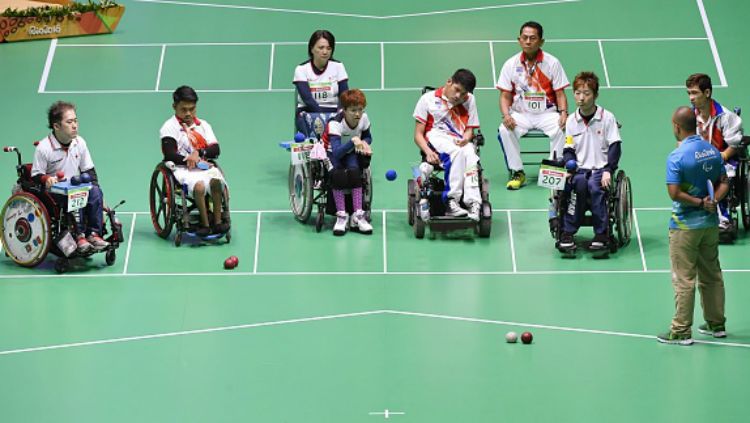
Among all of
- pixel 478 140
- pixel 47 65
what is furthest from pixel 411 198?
pixel 47 65

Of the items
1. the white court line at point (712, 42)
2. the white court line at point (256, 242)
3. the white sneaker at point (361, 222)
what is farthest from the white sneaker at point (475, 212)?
the white court line at point (712, 42)

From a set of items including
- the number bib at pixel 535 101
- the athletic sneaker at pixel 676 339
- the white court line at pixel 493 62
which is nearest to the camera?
the athletic sneaker at pixel 676 339

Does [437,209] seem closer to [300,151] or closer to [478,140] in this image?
[478,140]

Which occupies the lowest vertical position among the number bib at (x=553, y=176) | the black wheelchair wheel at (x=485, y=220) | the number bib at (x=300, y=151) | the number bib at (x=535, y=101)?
the black wheelchair wheel at (x=485, y=220)

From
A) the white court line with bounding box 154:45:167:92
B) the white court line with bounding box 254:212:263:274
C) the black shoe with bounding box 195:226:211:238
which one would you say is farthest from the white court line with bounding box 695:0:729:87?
the black shoe with bounding box 195:226:211:238

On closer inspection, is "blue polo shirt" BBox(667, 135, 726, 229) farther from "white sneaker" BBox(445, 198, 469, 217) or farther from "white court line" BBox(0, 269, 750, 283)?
"white sneaker" BBox(445, 198, 469, 217)

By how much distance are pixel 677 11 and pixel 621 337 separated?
22.1ft

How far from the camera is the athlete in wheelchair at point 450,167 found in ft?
40.2

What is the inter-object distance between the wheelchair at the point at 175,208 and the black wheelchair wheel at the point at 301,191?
0.60 metres

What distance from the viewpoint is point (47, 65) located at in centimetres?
1581

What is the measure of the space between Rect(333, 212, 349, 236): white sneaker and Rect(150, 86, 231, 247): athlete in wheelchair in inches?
32.5

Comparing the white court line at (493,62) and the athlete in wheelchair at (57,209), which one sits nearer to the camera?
the athlete in wheelchair at (57,209)

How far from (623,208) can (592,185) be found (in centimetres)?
29

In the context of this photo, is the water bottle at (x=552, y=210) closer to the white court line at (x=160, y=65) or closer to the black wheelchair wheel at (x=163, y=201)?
the black wheelchair wheel at (x=163, y=201)
